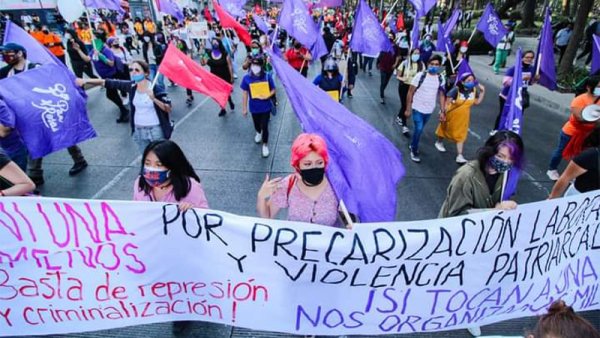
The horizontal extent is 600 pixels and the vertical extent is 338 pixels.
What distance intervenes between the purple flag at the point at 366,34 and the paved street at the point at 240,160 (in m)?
1.50

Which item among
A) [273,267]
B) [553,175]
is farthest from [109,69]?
[553,175]

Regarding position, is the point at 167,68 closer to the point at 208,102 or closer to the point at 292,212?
the point at 292,212

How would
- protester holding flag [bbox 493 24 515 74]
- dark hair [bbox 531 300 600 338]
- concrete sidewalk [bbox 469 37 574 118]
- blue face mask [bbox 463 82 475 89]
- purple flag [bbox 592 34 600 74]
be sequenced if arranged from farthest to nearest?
1. protester holding flag [bbox 493 24 515 74]
2. concrete sidewalk [bbox 469 37 574 118]
3. blue face mask [bbox 463 82 475 89]
4. purple flag [bbox 592 34 600 74]
5. dark hair [bbox 531 300 600 338]

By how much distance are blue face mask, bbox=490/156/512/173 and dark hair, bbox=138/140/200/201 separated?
2.16 metres

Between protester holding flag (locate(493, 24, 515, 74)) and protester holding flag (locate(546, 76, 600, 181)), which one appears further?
protester holding flag (locate(493, 24, 515, 74))

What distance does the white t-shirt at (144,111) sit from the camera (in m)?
4.52

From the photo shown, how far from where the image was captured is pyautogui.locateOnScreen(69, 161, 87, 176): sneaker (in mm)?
5527

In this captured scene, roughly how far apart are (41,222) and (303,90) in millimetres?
1865

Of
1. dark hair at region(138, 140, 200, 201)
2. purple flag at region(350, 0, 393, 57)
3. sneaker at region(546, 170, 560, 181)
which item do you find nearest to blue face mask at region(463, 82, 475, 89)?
sneaker at region(546, 170, 560, 181)

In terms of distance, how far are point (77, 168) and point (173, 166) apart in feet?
12.6

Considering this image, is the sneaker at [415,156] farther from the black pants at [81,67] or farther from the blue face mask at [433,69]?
the black pants at [81,67]

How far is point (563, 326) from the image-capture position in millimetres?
1342

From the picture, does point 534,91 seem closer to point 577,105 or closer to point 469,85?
point 469,85

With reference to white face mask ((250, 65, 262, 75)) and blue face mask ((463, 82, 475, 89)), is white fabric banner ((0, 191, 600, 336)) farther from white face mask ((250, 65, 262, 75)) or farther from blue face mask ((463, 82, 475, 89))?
white face mask ((250, 65, 262, 75))
